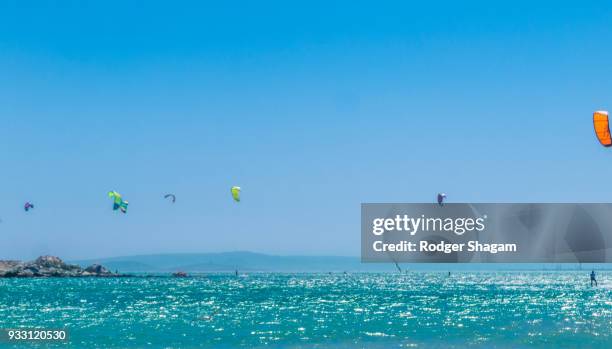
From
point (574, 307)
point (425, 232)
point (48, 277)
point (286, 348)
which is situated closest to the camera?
point (425, 232)

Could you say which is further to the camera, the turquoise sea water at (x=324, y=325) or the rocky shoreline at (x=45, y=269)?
the rocky shoreline at (x=45, y=269)

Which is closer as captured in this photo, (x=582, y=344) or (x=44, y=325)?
(x=582, y=344)

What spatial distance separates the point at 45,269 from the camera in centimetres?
17650

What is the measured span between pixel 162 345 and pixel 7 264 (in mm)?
156761

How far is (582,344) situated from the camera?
33812 mm

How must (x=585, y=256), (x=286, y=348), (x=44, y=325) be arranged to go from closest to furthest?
1. (x=286, y=348)
2. (x=585, y=256)
3. (x=44, y=325)

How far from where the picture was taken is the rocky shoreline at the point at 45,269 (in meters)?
168

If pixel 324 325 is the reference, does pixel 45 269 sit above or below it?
above

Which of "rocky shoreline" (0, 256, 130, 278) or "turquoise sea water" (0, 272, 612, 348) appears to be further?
"rocky shoreline" (0, 256, 130, 278)

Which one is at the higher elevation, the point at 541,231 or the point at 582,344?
the point at 541,231

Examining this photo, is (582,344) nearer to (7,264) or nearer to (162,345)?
(162,345)

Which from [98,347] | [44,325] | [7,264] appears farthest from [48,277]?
[98,347]

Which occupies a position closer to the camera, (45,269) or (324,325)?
(324,325)

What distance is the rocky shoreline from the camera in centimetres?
16750
